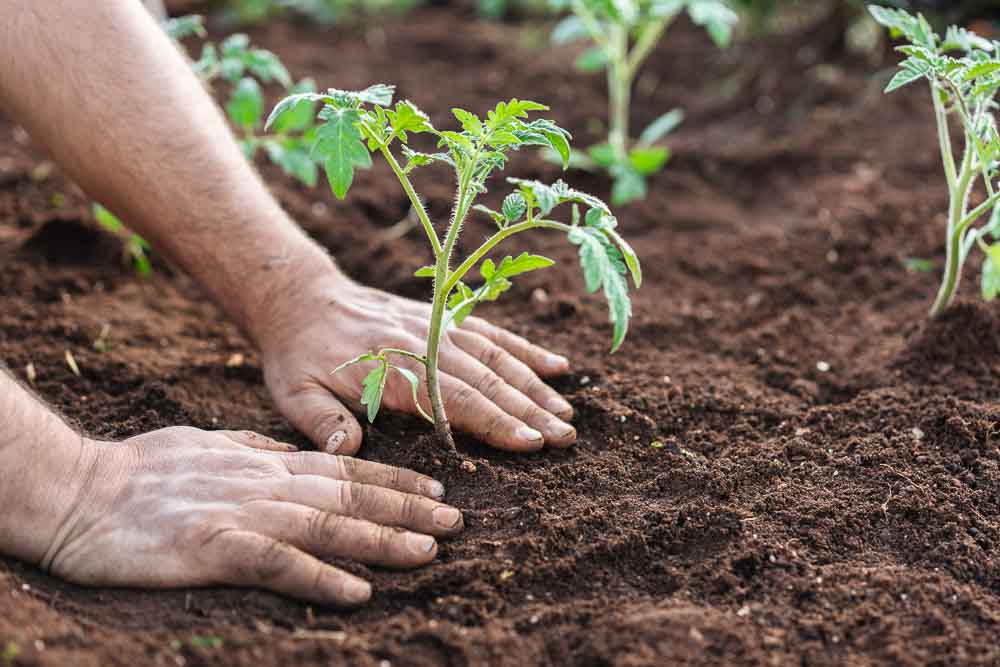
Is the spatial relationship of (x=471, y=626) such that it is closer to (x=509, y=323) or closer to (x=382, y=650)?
(x=382, y=650)

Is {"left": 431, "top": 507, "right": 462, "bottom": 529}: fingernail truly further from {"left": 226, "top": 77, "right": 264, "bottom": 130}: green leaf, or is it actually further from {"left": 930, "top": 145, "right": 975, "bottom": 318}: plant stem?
{"left": 226, "top": 77, "right": 264, "bottom": 130}: green leaf

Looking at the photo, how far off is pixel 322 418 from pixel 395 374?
163 millimetres

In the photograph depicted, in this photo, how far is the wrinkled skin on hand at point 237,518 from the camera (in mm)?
1573

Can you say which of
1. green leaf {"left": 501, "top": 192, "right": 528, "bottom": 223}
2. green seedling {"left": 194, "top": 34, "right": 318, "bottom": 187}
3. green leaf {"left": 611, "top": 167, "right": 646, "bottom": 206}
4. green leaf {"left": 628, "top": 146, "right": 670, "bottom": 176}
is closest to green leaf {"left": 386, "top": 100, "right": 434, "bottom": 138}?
green leaf {"left": 501, "top": 192, "right": 528, "bottom": 223}

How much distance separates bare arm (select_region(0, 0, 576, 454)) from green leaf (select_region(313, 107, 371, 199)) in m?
0.50

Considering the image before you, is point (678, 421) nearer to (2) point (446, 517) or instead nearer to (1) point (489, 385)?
(1) point (489, 385)

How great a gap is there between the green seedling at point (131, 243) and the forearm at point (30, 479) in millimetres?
878

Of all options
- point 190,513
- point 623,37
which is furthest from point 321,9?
point 190,513

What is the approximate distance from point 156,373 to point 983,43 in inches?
71.7

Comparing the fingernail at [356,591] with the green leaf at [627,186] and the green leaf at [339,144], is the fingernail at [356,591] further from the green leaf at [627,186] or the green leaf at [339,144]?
the green leaf at [627,186]

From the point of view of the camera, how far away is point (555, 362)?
7.06 ft

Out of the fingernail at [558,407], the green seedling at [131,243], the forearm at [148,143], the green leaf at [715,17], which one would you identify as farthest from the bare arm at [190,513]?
the green leaf at [715,17]

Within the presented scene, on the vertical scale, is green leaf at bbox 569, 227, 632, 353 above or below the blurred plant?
above

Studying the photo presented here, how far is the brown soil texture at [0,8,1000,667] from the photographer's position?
1.53 meters
